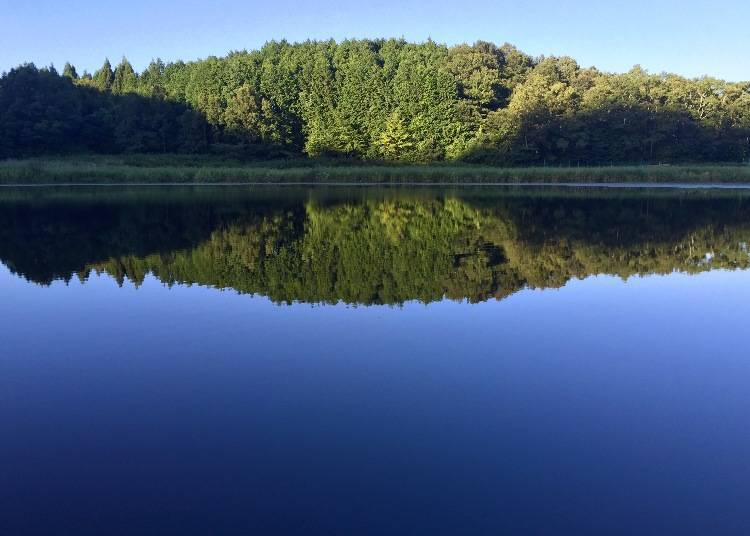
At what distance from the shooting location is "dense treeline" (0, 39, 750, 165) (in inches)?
2073

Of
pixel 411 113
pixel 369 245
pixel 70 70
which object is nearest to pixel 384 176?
pixel 411 113

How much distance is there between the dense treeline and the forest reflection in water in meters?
29.9

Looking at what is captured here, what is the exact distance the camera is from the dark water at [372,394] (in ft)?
11.8

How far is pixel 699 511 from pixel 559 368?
2393mm

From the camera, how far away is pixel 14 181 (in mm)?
38906

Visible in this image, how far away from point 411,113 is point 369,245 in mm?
44854

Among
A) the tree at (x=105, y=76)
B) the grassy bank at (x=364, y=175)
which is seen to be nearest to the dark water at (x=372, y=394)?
the grassy bank at (x=364, y=175)

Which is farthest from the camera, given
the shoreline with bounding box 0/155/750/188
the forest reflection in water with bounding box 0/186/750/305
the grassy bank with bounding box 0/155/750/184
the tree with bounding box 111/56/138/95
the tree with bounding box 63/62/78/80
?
the tree with bounding box 63/62/78/80

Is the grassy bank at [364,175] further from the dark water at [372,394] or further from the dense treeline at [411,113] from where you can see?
the dark water at [372,394]

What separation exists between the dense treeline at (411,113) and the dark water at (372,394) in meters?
42.5

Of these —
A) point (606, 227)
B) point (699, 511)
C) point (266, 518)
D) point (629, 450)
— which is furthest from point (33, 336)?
point (606, 227)

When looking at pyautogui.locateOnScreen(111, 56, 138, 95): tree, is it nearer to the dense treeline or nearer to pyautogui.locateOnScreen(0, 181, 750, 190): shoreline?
the dense treeline

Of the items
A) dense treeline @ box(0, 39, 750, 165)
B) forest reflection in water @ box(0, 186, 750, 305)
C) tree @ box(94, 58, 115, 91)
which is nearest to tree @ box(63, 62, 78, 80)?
tree @ box(94, 58, 115, 91)

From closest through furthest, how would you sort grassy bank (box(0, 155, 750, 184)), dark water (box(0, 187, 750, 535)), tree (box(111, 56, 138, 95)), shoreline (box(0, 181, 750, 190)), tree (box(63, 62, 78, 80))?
dark water (box(0, 187, 750, 535)) < shoreline (box(0, 181, 750, 190)) < grassy bank (box(0, 155, 750, 184)) < tree (box(111, 56, 138, 95)) < tree (box(63, 62, 78, 80))
